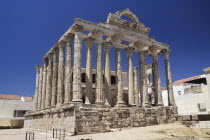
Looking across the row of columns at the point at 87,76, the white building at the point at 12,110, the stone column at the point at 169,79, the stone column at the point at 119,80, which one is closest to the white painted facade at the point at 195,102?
the stone column at the point at 169,79

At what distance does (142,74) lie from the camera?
2062cm

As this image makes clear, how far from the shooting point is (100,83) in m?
17.0

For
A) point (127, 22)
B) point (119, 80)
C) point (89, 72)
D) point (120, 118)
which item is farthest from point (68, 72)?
point (127, 22)

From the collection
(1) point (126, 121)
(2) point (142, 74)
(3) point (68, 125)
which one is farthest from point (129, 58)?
(3) point (68, 125)

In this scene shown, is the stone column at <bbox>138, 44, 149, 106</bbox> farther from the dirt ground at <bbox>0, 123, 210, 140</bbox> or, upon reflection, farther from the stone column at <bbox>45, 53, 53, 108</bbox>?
the stone column at <bbox>45, 53, 53, 108</bbox>

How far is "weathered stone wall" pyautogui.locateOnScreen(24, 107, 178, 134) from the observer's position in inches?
558

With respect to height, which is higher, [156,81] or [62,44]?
[62,44]

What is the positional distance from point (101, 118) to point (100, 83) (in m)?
3.07

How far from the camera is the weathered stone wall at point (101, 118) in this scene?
14.2 m

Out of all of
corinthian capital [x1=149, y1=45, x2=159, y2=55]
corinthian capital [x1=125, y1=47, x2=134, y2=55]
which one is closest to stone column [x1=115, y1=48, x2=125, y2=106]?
corinthian capital [x1=125, y1=47, x2=134, y2=55]

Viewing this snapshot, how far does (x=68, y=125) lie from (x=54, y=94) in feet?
22.4

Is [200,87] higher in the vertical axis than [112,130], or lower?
higher

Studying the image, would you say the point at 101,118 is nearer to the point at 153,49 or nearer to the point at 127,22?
the point at 127,22

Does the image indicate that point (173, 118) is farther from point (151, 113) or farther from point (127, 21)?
point (127, 21)
